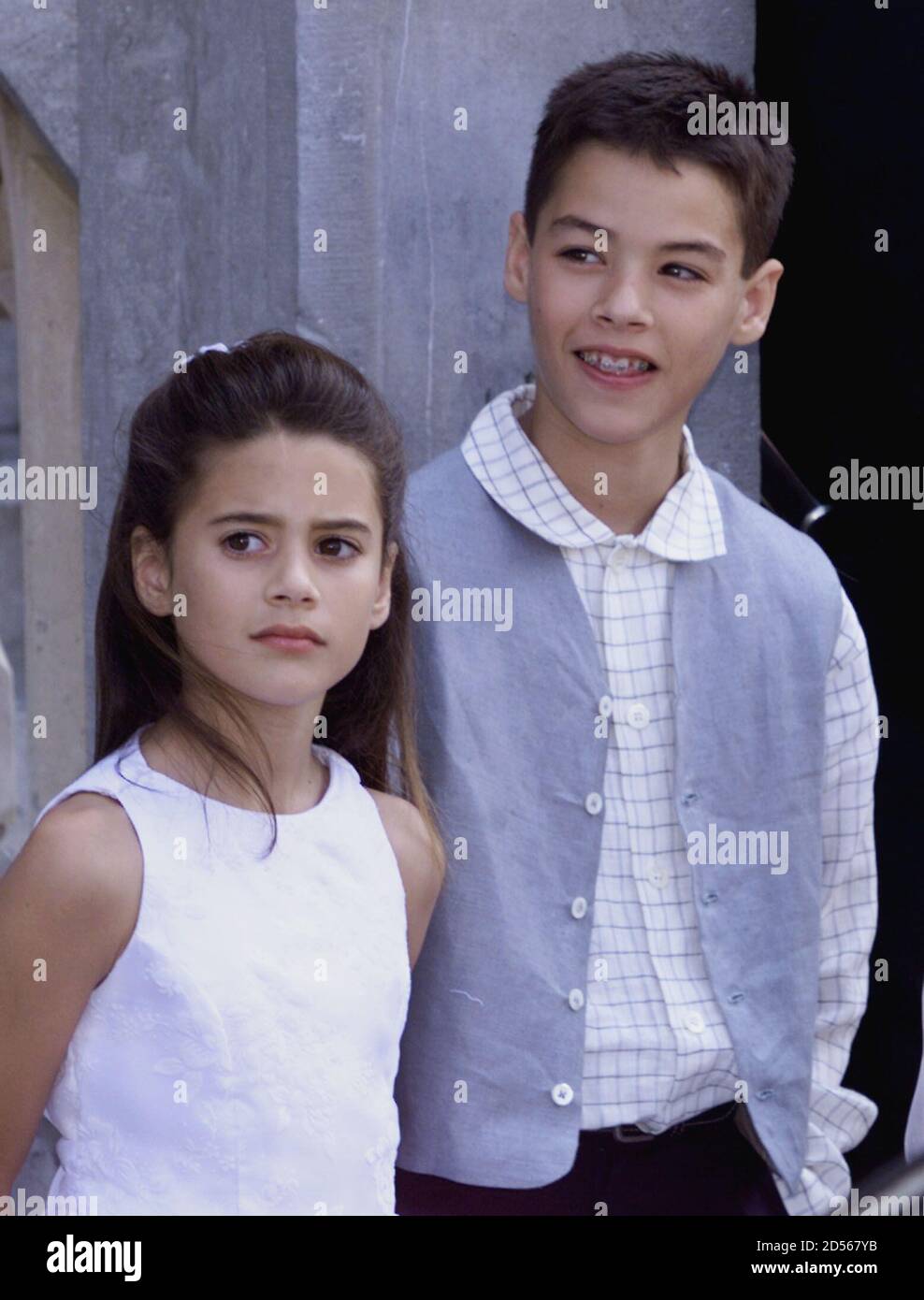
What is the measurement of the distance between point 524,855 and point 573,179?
76 cm

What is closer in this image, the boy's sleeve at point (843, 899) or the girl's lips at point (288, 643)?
the girl's lips at point (288, 643)

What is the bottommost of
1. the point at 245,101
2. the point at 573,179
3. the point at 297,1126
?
the point at 297,1126

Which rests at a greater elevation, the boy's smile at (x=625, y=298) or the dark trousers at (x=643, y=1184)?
the boy's smile at (x=625, y=298)

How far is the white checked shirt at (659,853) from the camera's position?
82.0 inches

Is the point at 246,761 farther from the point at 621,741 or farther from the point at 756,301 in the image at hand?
the point at 756,301

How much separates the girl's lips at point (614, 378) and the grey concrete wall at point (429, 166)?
0.55 m

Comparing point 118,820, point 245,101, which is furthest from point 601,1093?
point 245,101

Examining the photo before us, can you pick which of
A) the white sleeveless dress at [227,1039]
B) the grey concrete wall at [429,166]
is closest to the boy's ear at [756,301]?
the grey concrete wall at [429,166]

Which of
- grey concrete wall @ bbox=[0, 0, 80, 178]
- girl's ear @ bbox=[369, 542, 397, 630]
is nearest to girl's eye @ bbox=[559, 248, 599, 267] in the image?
girl's ear @ bbox=[369, 542, 397, 630]

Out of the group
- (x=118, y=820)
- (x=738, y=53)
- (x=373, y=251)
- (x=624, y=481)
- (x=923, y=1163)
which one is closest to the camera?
(x=923, y=1163)

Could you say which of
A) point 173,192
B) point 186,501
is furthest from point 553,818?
point 173,192

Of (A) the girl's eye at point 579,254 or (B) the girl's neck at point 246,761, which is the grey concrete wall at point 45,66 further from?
(B) the girl's neck at point 246,761
